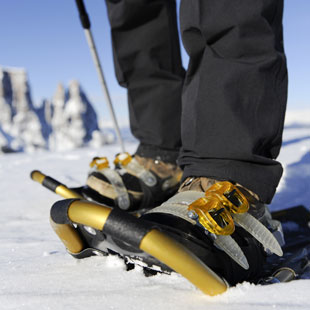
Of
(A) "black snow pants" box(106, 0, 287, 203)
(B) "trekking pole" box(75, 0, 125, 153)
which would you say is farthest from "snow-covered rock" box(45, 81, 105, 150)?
(A) "black snow pants" box(106, 0, 287, 203)

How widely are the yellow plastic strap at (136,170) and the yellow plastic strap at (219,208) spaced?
61cm

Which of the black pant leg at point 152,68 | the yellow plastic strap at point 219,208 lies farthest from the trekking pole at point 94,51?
the yellow plastic strap at point 219,208

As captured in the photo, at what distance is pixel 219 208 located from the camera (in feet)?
2.19

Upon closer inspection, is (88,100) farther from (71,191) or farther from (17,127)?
(71,191)

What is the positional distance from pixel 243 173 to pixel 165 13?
97 cm

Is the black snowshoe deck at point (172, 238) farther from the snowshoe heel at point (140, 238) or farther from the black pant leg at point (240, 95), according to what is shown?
the black pant leg at point (240, 95)

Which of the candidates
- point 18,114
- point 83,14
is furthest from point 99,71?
point 18,114

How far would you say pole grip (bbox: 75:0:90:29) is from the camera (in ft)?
7.34

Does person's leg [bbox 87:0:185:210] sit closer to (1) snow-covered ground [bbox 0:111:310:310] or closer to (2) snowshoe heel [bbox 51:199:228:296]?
(1) snow-covered ground [bbox 0:111:310:310]

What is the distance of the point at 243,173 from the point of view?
0.79 metres

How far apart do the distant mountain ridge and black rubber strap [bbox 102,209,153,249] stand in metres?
49.2

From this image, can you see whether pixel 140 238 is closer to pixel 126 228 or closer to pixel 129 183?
pixel 126 228

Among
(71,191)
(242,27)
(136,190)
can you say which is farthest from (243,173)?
(71,191)

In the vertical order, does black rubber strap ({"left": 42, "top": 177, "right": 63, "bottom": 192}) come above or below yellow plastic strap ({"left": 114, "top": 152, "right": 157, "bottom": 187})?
above
